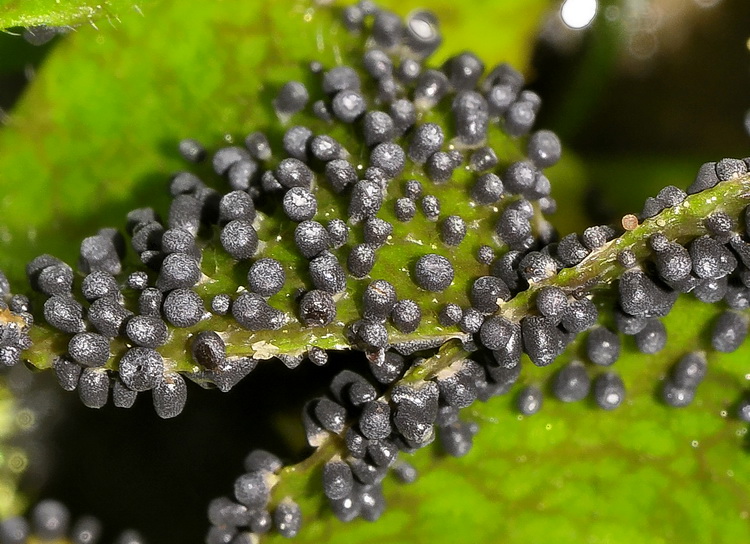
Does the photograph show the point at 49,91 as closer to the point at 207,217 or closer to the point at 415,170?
the point at 207,217

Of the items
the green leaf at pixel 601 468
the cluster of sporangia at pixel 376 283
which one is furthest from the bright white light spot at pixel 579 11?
the green leaf at pixel 601 468

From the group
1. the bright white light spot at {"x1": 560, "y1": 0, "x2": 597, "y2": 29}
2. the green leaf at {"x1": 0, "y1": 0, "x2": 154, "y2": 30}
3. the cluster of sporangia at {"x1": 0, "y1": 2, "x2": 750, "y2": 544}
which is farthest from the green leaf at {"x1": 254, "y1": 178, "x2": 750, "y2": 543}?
the bright white light spot at {"x1": 560, "y1": 0, "x2": 597, "y2": 29}

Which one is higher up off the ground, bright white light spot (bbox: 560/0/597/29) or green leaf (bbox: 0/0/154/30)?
bright white light spot (bbox: 560/0/597/29)

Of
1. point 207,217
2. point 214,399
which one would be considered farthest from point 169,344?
point 214,399

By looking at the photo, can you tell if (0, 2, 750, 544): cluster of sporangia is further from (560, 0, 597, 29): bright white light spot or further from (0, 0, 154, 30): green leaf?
(560, 0, 597, 29): bright white light spot

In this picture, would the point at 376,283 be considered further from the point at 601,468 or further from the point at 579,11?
the point at 579,11

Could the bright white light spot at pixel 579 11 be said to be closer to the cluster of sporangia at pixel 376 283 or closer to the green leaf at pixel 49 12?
the cluster of sporangia at pixel 376 283
